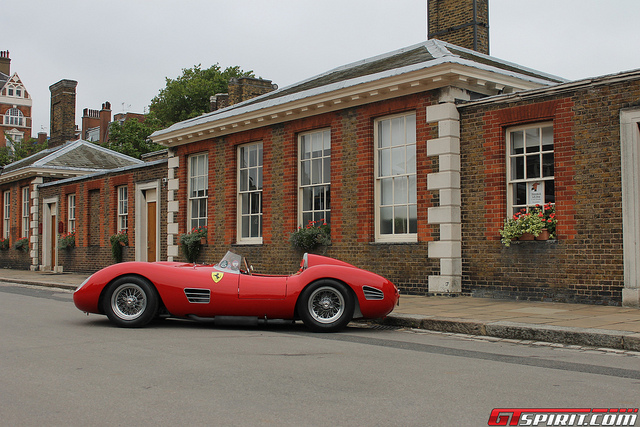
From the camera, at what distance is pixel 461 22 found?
17.3 metres

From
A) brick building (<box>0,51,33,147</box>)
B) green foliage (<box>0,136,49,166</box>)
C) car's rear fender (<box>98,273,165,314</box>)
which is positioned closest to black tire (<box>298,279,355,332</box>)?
car's rear fender (<box>98,273,165,314</box>)

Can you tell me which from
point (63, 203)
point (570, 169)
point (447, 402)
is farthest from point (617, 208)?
point (63, 203)

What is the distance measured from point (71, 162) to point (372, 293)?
76.6ft

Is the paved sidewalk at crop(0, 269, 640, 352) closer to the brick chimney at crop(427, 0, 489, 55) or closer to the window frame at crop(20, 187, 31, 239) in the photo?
the brick chimney at crop(427, 0, 489, 55)

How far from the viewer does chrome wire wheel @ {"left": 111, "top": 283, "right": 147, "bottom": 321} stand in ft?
28.0

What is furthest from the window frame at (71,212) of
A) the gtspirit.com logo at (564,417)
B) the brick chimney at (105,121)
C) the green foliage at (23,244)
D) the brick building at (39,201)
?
the brick chimney at (105,121)

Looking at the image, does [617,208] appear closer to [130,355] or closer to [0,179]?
[130,355]

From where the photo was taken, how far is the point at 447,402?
4609mm

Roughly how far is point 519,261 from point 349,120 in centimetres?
484

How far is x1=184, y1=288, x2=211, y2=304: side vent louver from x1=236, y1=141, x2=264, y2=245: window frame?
821 cm

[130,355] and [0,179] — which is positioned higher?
[0,179]

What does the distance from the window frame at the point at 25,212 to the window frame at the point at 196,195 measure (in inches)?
491

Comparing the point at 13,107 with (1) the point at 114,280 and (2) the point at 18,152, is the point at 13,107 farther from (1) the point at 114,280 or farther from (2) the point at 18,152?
(1) the point at 114,280

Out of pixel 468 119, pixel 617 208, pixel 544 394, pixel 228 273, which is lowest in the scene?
pixel 544 394
